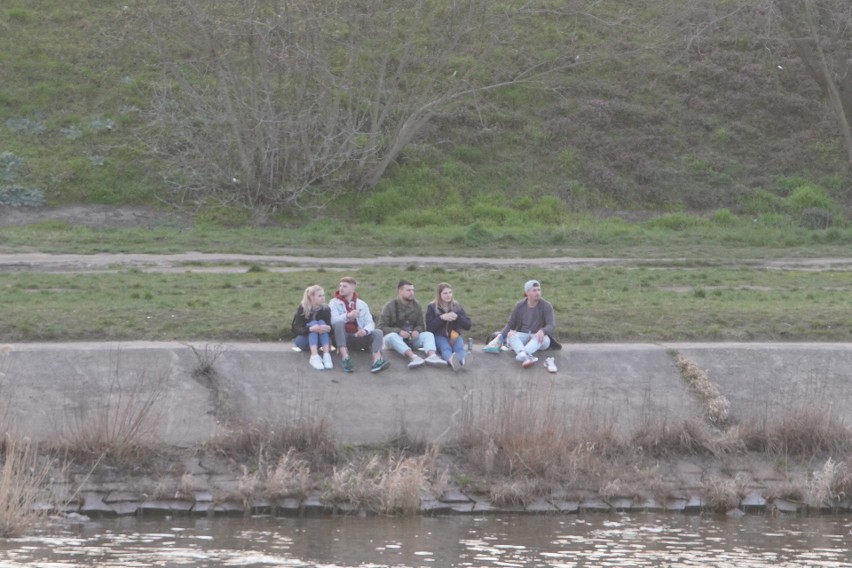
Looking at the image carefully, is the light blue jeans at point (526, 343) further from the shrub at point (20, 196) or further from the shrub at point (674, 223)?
the shrub at point (20, 196)

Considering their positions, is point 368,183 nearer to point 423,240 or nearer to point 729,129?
point 423,240

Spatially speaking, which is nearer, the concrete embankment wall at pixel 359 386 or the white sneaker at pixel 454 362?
the concrete embankment wall at pixel 359 386

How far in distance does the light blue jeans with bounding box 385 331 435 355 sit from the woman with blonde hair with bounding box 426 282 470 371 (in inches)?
3.9

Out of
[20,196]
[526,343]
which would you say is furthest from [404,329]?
[20,196]

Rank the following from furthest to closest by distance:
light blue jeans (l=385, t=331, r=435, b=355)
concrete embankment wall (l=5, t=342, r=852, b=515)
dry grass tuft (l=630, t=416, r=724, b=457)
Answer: light blue jeans (l=385, t=331, r=435, b=355), dry grass tuft (l=630, t=416, r=724, b=457), concrete embankment wall (l=5, t=342, r=852, b=515)

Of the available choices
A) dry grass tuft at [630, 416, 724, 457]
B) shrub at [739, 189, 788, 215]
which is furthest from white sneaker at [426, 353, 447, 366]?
shrub at [739, 189, 788, 215]

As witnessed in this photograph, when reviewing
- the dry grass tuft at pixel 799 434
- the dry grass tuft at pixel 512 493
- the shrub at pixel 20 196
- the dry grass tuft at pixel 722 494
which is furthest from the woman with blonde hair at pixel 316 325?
the shrub at pixel 20 196

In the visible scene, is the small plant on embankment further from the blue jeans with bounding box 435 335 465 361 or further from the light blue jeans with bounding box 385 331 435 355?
the light blue jeans with bounding box 385 331 435 355

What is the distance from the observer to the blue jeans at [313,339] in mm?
15477

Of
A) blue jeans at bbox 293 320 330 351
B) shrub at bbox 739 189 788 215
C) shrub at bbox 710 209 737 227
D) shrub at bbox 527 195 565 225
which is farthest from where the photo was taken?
shrub at bbox 739 189 788 215

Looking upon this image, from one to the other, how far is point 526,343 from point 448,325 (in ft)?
3.32

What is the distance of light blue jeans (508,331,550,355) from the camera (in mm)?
15836

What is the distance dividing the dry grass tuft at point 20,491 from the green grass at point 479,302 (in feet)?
13.0

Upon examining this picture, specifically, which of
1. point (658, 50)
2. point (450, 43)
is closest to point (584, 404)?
point (450, 43)
